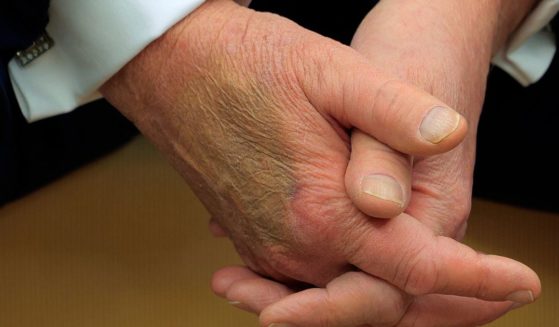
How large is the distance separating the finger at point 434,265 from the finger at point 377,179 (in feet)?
0.08

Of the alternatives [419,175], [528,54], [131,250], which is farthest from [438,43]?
[131,250]

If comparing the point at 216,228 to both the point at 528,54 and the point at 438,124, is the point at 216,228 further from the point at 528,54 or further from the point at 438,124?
the point at 528,54

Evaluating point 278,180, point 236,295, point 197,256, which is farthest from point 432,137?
point 197,256

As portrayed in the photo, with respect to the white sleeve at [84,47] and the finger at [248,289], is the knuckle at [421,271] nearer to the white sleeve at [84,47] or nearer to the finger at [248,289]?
the finger at [248,289]

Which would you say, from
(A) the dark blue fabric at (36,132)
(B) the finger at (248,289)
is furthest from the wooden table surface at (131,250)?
(B) the finger at (248,289)

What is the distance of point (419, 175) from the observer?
639 millimetres

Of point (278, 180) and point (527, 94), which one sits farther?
point (527, 94)

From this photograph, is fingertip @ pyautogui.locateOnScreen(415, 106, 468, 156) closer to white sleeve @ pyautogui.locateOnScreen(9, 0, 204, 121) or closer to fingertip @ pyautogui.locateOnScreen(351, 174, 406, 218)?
fingertip @ pyautogui.locateOnScreen(351, 174, 406, 218)

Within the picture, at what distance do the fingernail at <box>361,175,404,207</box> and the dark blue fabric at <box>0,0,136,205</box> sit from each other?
1.17 feet

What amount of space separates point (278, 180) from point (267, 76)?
9 centimetres

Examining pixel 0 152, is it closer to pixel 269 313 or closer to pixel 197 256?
pixel 197 256

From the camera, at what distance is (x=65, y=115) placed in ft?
2.85

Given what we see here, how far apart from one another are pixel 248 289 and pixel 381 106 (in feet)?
0.73

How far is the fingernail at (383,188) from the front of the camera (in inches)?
21.7
